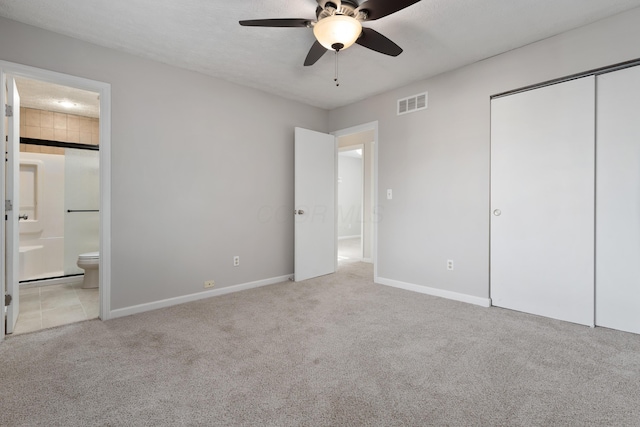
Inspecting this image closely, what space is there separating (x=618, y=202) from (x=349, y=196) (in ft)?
22.9

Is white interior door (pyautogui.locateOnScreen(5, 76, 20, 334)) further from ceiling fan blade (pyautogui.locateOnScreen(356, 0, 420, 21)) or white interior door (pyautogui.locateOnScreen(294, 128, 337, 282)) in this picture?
ceiling fan blade (pyautogui.locateOnScreen(356, 0, 420, 21))

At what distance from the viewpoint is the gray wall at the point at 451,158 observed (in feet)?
8.51

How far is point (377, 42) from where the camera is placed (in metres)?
2.24

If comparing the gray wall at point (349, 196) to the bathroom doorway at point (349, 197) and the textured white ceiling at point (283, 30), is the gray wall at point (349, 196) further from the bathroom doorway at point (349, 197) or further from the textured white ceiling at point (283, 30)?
the textured white ceiling at point (283, 30)

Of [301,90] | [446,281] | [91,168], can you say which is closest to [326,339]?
[446,281]

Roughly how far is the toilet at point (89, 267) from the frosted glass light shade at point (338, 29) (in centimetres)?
369

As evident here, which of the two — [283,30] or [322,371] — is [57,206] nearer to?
[283,30]

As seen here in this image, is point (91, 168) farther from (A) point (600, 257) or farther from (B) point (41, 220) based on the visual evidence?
(A) point (600, 257)

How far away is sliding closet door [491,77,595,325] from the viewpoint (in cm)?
253

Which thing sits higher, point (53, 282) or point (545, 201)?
point (545, 201)

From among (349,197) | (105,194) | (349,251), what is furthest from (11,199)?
(349,197)

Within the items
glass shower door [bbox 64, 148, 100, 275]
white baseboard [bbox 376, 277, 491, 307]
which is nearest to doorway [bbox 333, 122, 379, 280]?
white baseboard [bbox 376, 277, 491, 307]

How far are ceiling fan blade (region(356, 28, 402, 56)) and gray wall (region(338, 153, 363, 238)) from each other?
646cm

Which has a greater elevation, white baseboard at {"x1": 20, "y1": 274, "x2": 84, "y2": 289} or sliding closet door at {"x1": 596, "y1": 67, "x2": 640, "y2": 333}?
sliding closet door at {"x1": 596, "y1": 67, "x2": 640, "y2": 333}
